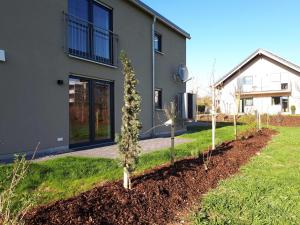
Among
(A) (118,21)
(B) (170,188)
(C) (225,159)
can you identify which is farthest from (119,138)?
(A) (118,21)

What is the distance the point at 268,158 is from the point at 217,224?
559 cm

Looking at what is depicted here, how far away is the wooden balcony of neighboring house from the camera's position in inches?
1550

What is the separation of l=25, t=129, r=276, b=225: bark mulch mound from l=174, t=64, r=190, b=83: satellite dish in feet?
38.2

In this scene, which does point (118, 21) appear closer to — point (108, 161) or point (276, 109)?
point (108, 161)

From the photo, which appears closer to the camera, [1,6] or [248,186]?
[248,186]

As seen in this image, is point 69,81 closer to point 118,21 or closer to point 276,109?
point 118,21

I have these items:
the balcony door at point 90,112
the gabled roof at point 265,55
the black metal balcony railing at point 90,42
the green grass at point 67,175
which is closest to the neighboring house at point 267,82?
the gabled roof at point 265,55

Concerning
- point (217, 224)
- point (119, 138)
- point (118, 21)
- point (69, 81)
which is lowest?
point (217, 224)

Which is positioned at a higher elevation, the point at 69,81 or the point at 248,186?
the point at 69,81

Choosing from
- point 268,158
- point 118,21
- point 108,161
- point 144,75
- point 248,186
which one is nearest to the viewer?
point 248,186

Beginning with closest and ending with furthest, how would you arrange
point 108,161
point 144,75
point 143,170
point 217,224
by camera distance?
1. point 217,224
2. point 143,170
3. point 108,161
4. point 144,75

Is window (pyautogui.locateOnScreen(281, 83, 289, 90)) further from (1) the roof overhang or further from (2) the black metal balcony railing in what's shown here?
(2) the black metal balcony railing

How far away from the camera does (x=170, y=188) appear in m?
5.30

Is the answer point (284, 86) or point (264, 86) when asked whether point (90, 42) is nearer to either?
point (264, 86)
